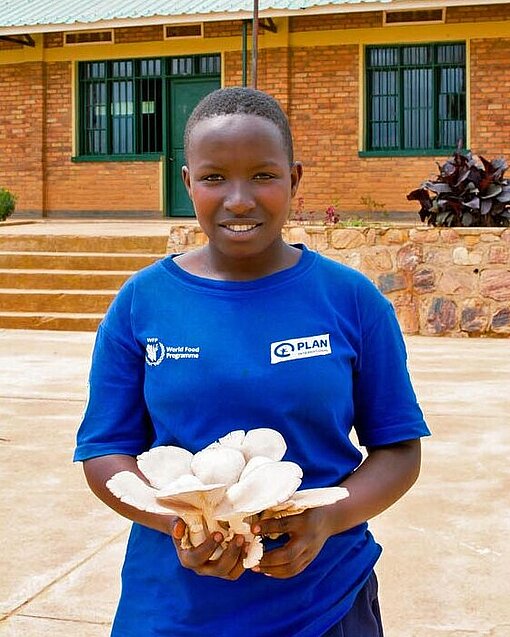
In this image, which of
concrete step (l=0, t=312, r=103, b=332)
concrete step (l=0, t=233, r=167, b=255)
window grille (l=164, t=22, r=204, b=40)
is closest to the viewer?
concrete step (l=0, t=312, r=103, b=332)

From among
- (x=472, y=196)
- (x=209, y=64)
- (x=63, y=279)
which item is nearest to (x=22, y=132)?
(x=209, y=64)

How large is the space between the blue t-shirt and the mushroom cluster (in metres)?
0.15

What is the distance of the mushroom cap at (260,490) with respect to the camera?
1.52m

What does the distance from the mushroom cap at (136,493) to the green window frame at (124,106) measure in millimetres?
19194

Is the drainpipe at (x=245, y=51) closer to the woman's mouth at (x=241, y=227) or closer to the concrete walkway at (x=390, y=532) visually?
the concrete walkway at (x=390, y=532)

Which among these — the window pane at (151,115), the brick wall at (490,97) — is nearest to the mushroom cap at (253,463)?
the brick wall at (490,97)

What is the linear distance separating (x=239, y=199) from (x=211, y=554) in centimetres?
56

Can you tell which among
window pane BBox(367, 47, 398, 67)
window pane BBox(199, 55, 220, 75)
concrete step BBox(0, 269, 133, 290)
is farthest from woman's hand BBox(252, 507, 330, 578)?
window pane BBox(199, 55, 220, 75)

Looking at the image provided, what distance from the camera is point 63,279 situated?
13.0m

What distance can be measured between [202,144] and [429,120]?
57.3 ft

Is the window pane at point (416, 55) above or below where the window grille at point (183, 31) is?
below

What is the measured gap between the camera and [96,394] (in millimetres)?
1936

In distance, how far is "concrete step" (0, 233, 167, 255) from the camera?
13766 mm

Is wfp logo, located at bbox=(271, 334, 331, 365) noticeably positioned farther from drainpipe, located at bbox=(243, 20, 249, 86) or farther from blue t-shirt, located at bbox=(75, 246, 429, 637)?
drainpipe, located at bbox=(243, 20, 249, 86)
